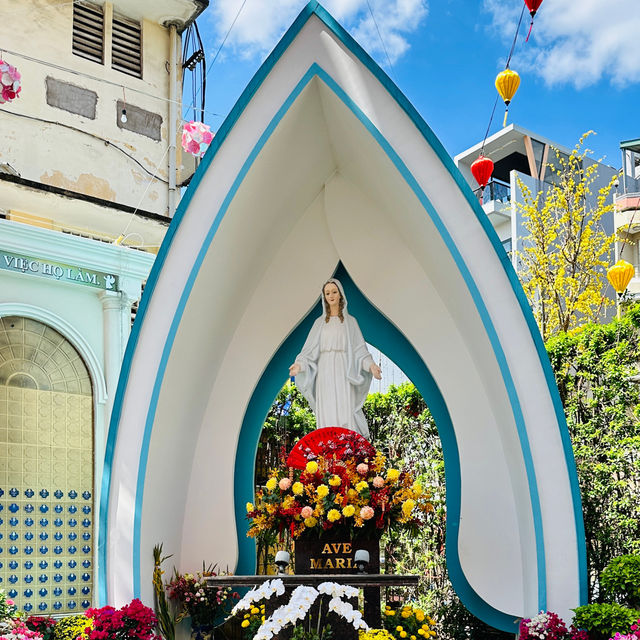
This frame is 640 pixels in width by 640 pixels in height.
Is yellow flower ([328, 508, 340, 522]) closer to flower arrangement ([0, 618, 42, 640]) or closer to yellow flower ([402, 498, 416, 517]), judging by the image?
yellow flower ([402, 498, 416, 517])

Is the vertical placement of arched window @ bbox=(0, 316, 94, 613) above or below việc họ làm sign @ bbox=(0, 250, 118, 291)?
below

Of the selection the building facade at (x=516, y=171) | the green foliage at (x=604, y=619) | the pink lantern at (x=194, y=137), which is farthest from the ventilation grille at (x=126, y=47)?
the green foliage at (x=604, y=619)

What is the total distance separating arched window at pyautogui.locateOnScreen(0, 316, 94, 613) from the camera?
9.77 meters

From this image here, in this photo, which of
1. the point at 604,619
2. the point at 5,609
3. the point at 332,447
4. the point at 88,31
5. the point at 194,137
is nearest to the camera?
the point at 604,619

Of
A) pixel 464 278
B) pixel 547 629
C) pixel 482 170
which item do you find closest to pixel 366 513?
pixel 547 629

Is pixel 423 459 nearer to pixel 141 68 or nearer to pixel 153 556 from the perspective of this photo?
pixel 153 556

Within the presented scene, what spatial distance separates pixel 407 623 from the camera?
727cm

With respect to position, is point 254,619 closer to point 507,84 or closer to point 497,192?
point 507,84

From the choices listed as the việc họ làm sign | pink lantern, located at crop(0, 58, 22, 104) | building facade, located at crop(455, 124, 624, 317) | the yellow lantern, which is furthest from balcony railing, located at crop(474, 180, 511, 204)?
pink lantern, located at crop(0, 58, 22, 104)

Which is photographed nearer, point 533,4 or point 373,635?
point 373,635

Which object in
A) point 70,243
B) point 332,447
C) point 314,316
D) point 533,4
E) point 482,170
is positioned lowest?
point 332,447

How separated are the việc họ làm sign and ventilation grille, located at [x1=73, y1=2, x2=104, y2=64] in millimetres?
5393

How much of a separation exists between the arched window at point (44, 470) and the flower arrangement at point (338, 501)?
3.82 metres

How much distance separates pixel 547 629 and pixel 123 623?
3186 mm
